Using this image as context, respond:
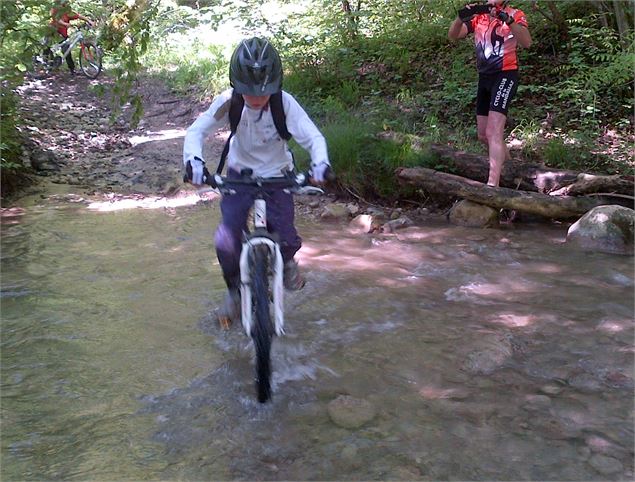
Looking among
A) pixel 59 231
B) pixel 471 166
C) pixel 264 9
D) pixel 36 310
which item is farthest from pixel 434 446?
pixel 264 9

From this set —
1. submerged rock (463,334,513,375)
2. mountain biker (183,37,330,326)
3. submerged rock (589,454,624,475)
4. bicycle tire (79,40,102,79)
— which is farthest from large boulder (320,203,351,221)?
bicycle tire (79,40,102,79)

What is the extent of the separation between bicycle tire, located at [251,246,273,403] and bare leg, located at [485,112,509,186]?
4.03 meters

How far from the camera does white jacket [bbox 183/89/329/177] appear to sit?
12.7ft

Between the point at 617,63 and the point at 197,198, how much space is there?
575cm

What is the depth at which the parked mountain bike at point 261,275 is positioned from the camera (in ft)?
11.0

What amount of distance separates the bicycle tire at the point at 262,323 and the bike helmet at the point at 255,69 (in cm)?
100

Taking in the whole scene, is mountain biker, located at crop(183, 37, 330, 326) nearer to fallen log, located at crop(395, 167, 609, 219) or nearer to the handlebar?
the handlebar

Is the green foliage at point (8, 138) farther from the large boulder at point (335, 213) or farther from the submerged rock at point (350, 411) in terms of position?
the submerged rock at point (350, 411)

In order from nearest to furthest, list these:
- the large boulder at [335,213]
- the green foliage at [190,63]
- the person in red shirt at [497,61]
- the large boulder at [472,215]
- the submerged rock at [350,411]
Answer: the submerged rock at [350,411], the person in red shirt at [497,61], the large boulder at [472,215], the large boulder at [335,213], the green foliage at [190,63]

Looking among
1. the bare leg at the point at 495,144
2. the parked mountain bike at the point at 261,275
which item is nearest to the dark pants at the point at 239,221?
the parked mountain bike at the point at 261,275

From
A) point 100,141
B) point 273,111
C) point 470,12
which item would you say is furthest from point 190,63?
point 273,111

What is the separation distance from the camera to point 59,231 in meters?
6.90

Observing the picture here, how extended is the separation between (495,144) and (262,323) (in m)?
4.34

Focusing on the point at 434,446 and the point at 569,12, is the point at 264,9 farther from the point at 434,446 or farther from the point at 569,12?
the point at 434,446
